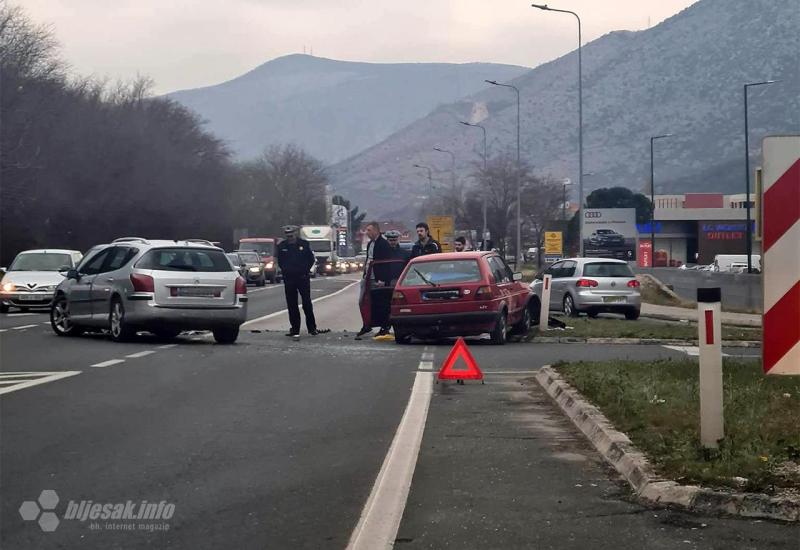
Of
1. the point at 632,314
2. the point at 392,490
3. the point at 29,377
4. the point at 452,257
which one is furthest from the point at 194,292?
the point at 632,314

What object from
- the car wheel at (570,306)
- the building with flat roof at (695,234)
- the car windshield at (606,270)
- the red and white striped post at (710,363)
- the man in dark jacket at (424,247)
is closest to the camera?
the red and white striped post at (710,363)

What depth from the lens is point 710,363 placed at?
801 cm

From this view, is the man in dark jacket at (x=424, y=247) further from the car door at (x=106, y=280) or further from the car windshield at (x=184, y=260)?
the car door at (x=106, y=280)

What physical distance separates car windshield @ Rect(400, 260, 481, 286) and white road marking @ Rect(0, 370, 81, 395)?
7.36 metres

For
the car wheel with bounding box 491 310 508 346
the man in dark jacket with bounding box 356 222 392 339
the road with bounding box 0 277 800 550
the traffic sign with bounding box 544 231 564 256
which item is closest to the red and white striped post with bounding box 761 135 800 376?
the road with bounding box 0 277 800 550

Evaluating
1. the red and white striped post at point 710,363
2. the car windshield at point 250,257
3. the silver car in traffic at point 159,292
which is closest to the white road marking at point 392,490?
the red and white striped post at point 710,363

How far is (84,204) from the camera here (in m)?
79.4

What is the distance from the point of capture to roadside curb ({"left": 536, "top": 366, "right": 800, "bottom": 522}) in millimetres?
6730

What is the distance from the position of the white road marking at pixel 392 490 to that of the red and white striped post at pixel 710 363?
1.85 meters

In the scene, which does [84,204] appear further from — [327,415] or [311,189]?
[311,189]

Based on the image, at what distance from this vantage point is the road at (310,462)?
6.51m

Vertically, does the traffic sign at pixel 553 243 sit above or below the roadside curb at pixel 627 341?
above

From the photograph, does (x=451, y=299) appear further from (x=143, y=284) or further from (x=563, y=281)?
(x=563, y=281)

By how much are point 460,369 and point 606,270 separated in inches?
707
